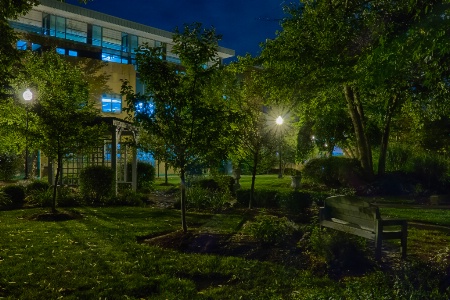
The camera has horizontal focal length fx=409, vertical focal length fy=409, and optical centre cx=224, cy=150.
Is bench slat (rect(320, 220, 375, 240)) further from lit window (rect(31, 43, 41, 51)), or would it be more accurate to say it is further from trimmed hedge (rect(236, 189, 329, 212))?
lit window (rect(31, 43, 41, 51))

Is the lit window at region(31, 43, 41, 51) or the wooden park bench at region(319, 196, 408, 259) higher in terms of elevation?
the lit window at region(31, 43, 41, 51)

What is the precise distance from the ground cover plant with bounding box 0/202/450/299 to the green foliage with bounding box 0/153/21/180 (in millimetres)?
14795

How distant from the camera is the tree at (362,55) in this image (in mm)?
8105

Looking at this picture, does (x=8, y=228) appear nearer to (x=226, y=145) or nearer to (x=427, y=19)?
(x=226, y=145)

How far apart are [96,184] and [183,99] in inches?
347

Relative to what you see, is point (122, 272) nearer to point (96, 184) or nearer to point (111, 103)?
point (96, 184)

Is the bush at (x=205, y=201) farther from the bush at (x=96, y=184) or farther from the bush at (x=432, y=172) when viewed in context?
the bush at (x=432, y=172)

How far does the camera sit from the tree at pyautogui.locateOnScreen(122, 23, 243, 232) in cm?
891

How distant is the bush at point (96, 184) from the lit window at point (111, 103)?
1538cm

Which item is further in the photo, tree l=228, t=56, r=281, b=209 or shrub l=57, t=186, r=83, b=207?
shrub l=57, t=186, r=83, b=207

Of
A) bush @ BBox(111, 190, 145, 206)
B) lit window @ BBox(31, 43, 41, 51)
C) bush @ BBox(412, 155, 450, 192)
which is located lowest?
bush @ BBox(111, 190, 145, 206)

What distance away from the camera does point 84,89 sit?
13.0m

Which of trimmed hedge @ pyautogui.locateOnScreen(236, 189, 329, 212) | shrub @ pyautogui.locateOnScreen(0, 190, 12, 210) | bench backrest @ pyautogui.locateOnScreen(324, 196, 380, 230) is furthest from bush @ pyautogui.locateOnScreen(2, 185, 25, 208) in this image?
bench backrest @ pyautogui.locateOnScreen(324, 196, 380, 230)

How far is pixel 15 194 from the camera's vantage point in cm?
1600
